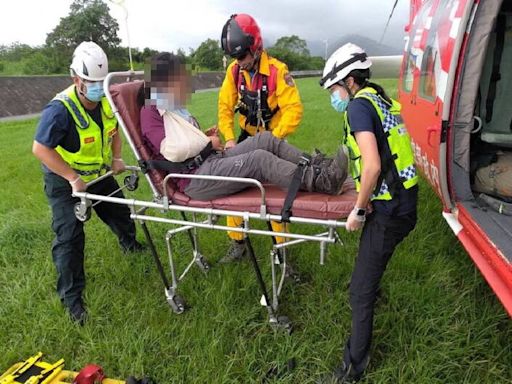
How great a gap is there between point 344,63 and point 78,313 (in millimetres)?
2669

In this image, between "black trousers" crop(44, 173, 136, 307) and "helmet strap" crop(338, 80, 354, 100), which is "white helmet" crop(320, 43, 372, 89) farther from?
"black trousers" crop(44, 173, 136, 307)

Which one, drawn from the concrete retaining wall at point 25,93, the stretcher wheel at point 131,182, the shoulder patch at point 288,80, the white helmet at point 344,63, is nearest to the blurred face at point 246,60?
the shoulder patch at point 288,80

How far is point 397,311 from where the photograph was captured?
302cm

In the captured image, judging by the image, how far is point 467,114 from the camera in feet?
9.32

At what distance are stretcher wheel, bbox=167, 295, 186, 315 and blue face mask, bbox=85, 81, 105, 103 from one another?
1578 mm

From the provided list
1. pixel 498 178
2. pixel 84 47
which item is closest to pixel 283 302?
pixel 498 178

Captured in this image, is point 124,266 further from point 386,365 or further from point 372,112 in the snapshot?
point 372,112

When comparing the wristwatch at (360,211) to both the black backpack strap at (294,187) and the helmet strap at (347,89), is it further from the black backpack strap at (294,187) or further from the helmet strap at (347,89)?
the helmet strap at (347,89)

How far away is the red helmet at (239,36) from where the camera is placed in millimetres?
3160

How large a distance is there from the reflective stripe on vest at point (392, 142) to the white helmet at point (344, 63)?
13 cm

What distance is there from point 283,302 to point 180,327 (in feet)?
2.71

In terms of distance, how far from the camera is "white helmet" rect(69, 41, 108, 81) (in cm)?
281

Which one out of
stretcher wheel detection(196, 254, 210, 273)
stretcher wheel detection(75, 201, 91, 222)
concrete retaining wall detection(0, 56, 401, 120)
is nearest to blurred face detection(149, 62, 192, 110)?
stretcher wheel detection(75, 201, 91, 222)

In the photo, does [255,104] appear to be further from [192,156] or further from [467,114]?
[467,114]
